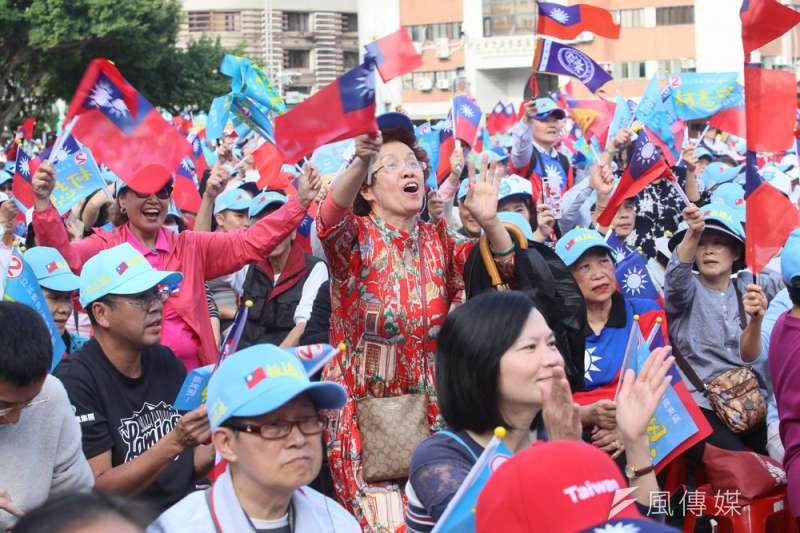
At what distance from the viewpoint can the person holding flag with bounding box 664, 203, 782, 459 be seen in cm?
605

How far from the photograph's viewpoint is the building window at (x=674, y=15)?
56291 millimetres

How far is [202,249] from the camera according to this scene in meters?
5.77

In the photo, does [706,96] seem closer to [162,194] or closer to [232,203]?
[232,203]

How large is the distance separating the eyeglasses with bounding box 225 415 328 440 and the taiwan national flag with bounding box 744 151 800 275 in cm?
362

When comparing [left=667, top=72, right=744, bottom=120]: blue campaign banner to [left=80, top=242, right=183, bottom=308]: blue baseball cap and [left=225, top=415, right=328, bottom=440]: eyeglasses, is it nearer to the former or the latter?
[left=80, top=242, right=183, bottom=308]: blue baseball cap

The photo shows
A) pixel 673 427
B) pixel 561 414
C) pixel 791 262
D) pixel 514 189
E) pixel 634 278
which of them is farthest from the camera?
pixel 514 189

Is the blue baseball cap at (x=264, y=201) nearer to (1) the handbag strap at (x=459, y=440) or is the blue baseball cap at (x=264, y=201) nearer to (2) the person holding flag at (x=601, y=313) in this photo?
(2) the person holding flag at (x=601, y=313)

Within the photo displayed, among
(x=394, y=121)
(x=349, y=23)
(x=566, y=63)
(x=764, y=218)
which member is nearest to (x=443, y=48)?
(x=349, y=23)

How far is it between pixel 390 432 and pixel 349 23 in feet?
290

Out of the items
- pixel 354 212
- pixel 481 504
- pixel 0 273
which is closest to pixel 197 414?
pixel 354 212

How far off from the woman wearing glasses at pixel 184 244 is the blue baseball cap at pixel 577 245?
137cm

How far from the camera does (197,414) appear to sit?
3904 mm

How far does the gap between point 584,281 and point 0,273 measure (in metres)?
3.26

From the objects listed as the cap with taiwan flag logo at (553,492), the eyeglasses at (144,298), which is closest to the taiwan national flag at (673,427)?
the eyeglasses at (144,298)
